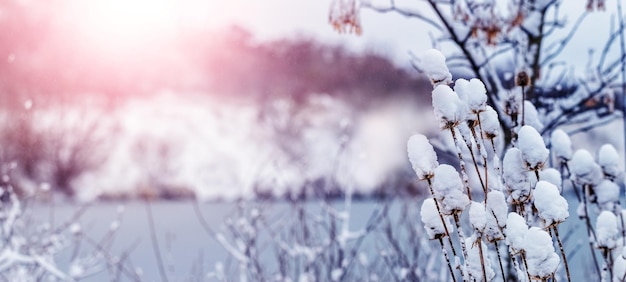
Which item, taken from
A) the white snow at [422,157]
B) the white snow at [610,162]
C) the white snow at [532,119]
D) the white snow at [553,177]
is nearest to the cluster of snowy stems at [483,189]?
the white snow at [422,157]

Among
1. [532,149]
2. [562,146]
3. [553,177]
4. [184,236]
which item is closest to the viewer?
[532,149]

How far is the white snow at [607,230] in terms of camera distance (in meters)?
1.43

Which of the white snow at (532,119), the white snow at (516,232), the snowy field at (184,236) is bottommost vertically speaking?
the snowy field at (184,236)

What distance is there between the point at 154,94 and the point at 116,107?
1670 mm

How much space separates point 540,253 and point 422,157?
217 millimetres

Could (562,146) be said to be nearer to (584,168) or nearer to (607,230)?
(584,168)

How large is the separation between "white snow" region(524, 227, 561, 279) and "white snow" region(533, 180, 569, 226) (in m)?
0.05

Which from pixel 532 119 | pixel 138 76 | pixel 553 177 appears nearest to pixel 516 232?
pixel 553 177

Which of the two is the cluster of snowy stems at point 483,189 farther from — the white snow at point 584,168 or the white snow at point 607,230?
the white snow at point 584,168

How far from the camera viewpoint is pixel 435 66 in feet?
3.61

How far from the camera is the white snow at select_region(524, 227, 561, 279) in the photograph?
1073mm

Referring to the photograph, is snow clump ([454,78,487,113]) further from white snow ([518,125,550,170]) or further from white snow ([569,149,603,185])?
white snow ([569,149,603,185])

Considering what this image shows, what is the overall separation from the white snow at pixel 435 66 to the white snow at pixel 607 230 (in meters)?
0.54

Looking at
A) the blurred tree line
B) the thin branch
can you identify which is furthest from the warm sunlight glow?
the thin branch
